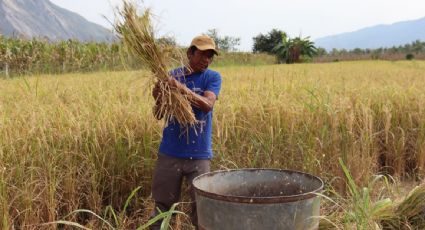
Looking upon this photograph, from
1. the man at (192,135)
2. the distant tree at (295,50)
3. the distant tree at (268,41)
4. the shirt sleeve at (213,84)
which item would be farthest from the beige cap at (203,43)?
the distant tree at (268,41)

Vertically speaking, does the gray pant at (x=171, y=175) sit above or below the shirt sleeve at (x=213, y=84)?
below

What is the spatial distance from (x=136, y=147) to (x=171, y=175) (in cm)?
70

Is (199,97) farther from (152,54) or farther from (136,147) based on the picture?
(136,147)

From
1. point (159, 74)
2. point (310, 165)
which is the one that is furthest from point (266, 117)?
point (159, 74)

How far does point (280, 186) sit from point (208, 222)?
0.54 metres

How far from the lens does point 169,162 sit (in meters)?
2.56

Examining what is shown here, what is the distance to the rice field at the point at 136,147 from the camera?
2.74m

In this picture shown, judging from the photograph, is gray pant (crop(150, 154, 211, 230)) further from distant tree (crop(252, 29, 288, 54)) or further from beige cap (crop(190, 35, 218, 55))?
distant tree (crop(252, 29, 288, 54))

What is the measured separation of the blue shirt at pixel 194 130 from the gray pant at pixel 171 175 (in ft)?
0.13

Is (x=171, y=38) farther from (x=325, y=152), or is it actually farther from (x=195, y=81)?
(x=325, y=152)

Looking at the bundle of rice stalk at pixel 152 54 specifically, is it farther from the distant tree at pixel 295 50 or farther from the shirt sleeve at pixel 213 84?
the distant tree at pixel 295 50

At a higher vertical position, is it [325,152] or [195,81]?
[195,81]

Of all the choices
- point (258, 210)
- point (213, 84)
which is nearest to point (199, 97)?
point (213, 84)

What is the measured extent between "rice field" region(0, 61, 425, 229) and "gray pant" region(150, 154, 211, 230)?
10.5 inches
